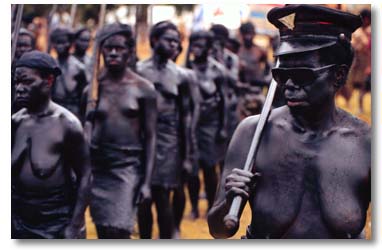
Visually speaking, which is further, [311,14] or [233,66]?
[233,66]

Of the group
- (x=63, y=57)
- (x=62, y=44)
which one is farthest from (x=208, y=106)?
(x=62, y=44)

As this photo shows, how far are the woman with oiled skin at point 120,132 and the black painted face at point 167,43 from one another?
767 millimetres

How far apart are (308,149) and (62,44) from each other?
537cm

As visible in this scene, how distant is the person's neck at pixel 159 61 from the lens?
5.92 meters

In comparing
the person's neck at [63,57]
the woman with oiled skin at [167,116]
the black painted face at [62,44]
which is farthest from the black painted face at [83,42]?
the woman with oiled skin at [167,116]

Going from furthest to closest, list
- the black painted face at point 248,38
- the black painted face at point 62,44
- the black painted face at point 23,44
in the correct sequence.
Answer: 1. the black painted face at point 248,38
2. the black painted face at point 62,44
3. the black painted face at point 23,44

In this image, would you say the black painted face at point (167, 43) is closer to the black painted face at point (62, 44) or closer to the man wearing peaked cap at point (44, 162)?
the man wearing peaked cap at point (44, 162)

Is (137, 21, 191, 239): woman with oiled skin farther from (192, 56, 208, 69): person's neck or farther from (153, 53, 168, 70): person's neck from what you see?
(192, 56, 208, 69): person's neck

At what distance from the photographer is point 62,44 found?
798cm

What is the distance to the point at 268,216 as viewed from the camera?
2.89m

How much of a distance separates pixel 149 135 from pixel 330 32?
235 centimetres

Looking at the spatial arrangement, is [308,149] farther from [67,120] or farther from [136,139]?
[136,139]

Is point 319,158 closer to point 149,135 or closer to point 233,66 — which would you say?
point 149,135
